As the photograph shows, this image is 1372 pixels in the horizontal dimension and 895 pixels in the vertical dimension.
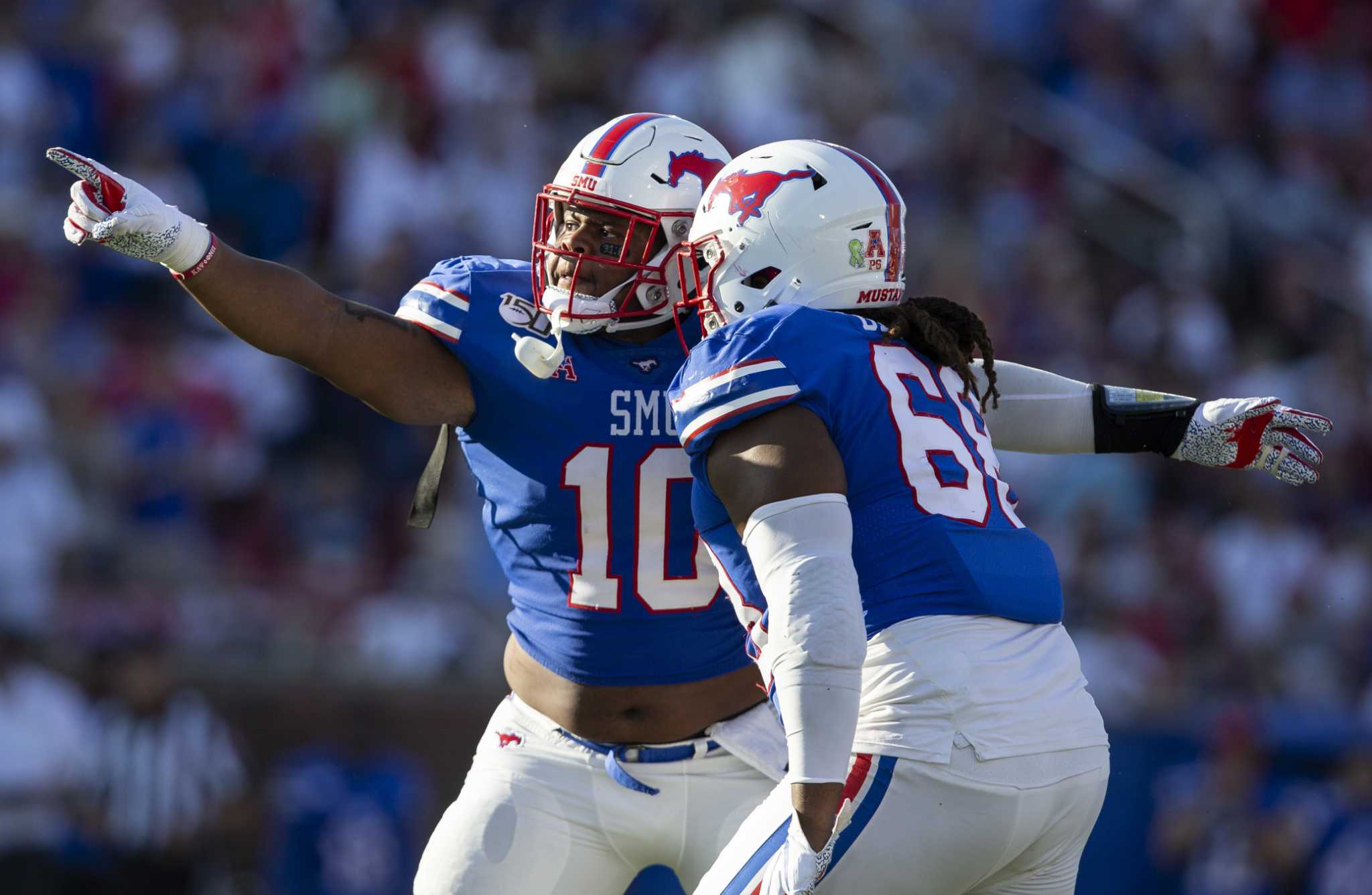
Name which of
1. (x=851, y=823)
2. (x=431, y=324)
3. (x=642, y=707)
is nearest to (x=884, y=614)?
(x=851, y=823)

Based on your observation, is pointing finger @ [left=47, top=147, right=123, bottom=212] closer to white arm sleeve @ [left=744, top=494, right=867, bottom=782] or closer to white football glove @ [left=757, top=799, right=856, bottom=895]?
white arm sleeve @ [left=744, top=494, right=867, bottom=782]

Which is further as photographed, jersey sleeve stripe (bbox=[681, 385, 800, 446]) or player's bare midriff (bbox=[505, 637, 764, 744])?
player's bare midriff (bbox=[505, 637, 764, 744])

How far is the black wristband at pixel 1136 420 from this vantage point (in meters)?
3.39

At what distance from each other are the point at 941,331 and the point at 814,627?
0.62 metres

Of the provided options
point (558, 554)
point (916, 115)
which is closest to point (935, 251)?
point (916, 115)

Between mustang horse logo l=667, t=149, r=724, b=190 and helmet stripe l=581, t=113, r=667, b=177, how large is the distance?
0.30 ft

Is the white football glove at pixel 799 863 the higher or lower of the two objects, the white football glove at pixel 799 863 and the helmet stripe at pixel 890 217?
the lower

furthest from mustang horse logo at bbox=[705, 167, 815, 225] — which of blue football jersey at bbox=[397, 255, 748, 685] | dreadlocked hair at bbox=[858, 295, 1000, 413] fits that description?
blue football jersey at bbox=[397, 255, 748, 685]

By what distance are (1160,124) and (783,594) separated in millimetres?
7815

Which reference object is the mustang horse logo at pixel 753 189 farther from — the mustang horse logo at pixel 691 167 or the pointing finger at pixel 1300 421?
the pointing finger at pixel 1300 421

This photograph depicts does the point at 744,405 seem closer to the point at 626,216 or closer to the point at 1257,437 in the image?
the point at 626,216

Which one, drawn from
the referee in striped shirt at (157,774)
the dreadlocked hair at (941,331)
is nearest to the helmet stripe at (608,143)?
the dreadlocked hair at (941,331)

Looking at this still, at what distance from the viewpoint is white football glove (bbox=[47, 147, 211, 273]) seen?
2916 mm

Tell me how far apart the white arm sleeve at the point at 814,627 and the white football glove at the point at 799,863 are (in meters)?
0.09
